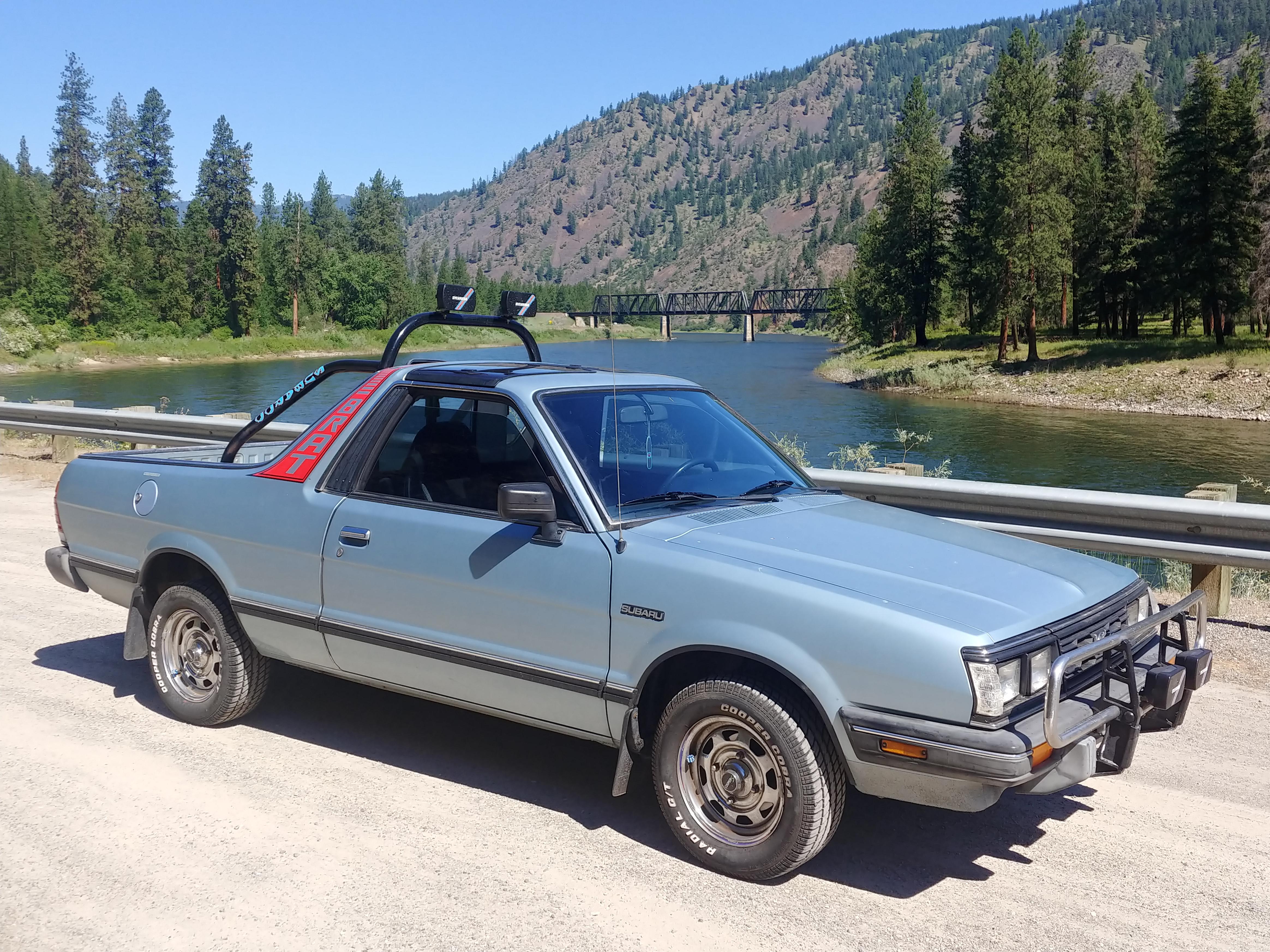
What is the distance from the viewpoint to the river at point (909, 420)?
2566 centimetres

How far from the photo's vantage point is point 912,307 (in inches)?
2719

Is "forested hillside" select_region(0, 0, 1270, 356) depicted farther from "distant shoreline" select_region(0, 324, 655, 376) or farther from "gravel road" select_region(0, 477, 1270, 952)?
"gravel road" select_region(0, 477, 1270, 952)

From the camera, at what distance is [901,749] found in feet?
11.2

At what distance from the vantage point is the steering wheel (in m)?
4.51

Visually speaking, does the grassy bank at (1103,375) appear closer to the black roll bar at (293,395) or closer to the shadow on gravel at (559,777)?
the shadow on gravel at (559,777)

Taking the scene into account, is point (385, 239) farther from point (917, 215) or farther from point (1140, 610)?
point (1140, 610)

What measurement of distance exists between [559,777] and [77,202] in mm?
97182

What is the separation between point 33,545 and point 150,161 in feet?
341

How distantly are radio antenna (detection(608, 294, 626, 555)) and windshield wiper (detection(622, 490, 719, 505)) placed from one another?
0.06 m

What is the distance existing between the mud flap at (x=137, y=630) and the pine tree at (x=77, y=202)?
87154 millimetres

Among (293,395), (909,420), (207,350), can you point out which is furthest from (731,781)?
(207,350)

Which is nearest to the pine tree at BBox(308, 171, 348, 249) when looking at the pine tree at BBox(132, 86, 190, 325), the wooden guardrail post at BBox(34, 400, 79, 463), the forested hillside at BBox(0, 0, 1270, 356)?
the forested hillside at BBox(0, 0, 1270, 356)

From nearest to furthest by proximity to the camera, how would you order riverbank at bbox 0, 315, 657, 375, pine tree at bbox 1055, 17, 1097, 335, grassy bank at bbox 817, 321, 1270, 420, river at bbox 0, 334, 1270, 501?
river at bbox 0, 334, 1270, 501
grassy bank at bbox 817, 321, 1270, 420
riverbank at bbox 0, 315, 657, 375
pine tree at bbox 1055, 17, 1097, 335

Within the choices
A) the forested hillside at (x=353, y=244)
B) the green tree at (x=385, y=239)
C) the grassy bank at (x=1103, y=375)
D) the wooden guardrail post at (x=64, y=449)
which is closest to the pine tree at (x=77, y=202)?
the forested hillside at (x=353, y=244)
